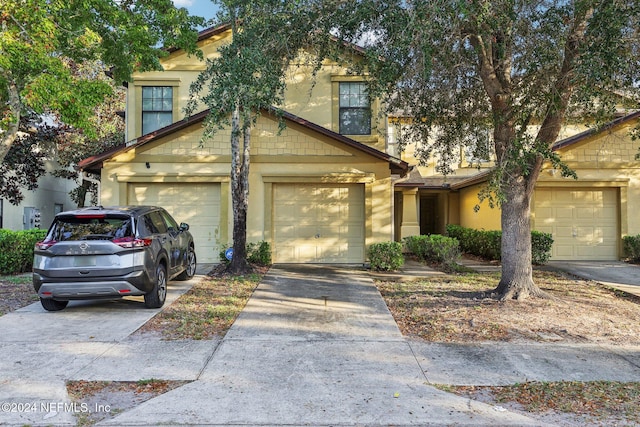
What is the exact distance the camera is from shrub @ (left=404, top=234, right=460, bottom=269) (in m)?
12.8

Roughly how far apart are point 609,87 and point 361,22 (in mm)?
4369

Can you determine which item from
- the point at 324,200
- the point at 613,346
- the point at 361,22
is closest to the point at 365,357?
the point at 613,346

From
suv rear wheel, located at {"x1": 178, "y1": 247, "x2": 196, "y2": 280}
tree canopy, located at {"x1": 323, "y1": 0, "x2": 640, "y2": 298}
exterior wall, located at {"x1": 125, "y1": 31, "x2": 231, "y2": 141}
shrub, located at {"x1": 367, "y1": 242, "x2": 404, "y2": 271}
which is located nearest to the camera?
tree canopy, located at {"x1": 323, "y1": 0, "x2": 640, "y2": 298}

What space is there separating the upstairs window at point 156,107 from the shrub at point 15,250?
198 inches

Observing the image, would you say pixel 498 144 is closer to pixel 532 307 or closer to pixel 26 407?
pixel 532 307

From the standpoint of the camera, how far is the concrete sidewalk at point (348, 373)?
3854mm

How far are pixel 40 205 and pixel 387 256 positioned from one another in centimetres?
1644

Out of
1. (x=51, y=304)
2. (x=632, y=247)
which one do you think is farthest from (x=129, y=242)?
(x=632, y=247)

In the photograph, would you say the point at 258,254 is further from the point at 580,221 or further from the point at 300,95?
the point at 580,221

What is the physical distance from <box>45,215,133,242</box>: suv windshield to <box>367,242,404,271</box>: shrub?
6.93 metres

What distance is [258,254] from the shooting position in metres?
12.6

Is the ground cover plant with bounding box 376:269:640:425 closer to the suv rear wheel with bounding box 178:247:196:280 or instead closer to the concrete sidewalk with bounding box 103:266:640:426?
the concrete sidewalk with bounding box 103:266:640:426

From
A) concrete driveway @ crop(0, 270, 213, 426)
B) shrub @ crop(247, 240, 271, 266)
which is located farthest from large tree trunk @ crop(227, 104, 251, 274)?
concrete driveway @ crop(0, 270, 213, 426)

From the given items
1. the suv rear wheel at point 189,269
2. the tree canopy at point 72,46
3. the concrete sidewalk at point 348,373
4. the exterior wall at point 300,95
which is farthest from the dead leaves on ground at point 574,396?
the exterior wall at point 300,95
